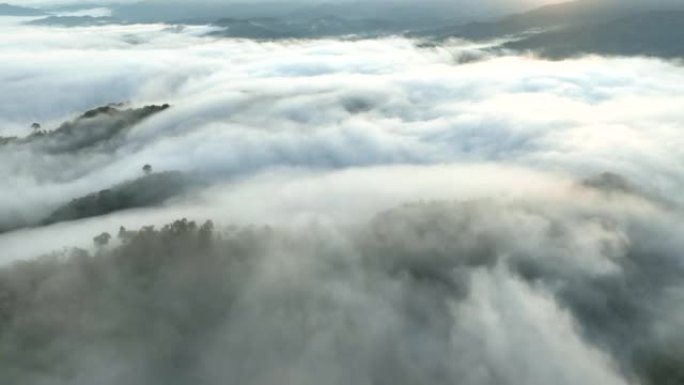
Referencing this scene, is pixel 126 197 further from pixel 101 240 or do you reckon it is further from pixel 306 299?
pixel 306 299

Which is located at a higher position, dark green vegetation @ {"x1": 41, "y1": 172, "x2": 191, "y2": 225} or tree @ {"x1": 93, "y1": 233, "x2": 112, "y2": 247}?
tree @ {"x1": 93, "y1": 233, "x2": 112, "y2": 247}

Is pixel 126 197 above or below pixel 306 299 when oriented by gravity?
below

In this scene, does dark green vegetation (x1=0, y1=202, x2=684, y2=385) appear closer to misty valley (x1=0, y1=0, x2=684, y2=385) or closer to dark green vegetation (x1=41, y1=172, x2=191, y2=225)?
misty valley (x1=0, y1=0, x2=684, y2=385)

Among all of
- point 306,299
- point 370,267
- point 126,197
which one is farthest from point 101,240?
point 370,267

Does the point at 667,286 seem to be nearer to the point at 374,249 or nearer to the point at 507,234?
the point at 507,234

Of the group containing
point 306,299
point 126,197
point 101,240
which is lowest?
point 126,197

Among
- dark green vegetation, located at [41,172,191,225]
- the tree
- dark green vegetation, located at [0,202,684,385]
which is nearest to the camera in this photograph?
dark green vegetation, located at [0,202,684,385]

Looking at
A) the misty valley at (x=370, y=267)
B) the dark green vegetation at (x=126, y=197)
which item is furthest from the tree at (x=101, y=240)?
the dark green vegetation at (x=126, y=197)

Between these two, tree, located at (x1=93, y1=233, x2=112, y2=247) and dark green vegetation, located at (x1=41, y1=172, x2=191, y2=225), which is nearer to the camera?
tree, located at (x1=93, y1=233, x2=112, y2=247)

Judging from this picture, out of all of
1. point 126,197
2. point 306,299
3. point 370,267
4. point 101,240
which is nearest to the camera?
point 306,299

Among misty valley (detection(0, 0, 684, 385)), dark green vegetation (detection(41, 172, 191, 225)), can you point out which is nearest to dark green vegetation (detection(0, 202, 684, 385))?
misty valley (detection(0, 0, 684, 385))
